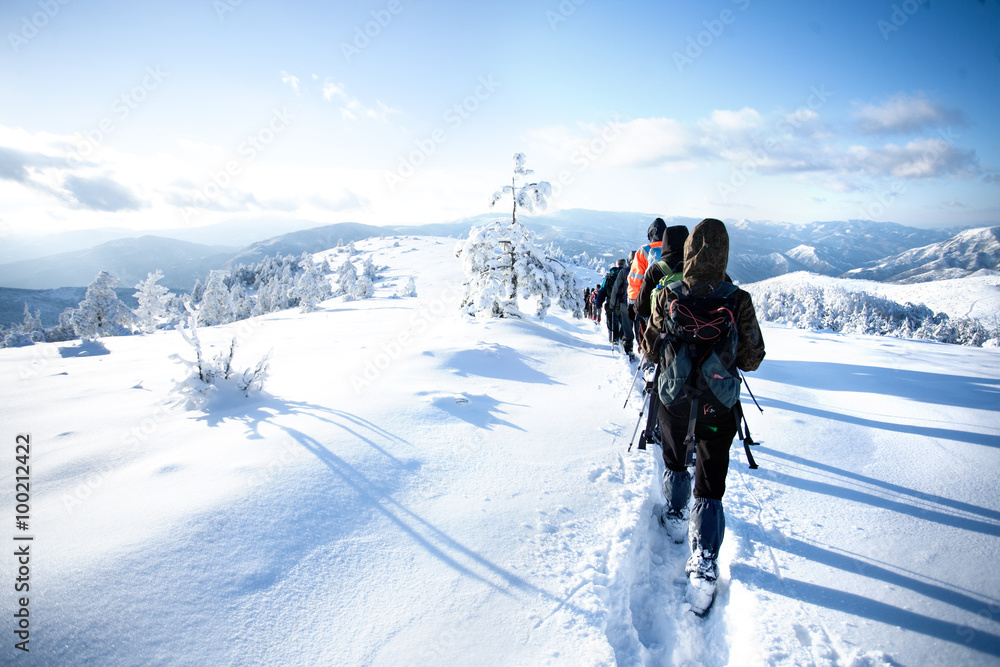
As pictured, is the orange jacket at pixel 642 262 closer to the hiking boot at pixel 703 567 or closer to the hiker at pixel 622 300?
the hiker at pixel 622 300

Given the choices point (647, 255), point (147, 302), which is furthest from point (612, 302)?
point (147, 302)

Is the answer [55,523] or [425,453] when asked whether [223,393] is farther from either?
[425,453]

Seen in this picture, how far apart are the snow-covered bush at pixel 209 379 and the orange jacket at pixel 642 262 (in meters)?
5.57

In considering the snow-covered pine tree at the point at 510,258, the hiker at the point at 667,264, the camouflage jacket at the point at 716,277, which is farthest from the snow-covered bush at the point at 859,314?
the camouflage jacket at the point at 716,277

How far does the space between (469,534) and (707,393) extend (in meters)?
2.09

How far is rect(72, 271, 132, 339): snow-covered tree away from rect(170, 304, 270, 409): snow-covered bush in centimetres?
4343

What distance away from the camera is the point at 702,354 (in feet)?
8.97

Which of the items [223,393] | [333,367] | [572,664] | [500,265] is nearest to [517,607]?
[572,664]

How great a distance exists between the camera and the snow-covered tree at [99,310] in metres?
34.3

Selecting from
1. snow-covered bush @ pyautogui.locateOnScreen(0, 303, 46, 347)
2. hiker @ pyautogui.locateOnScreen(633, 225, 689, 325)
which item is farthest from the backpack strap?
snow-covered bush @ pyautogui.locateOnScreen(0, 303, 46, 347)

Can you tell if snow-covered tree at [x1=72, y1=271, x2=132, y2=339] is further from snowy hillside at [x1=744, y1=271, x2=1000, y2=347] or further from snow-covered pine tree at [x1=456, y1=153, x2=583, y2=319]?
snowy hillside at [x1=744, y1=271, x2=1000, y2=347]

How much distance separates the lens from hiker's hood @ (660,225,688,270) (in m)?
4.02

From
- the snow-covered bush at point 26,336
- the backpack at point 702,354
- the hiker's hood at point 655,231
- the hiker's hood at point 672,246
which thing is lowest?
the snow-covered bush at point 26,336

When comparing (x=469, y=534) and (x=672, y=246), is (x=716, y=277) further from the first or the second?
(x=469, y=534)
